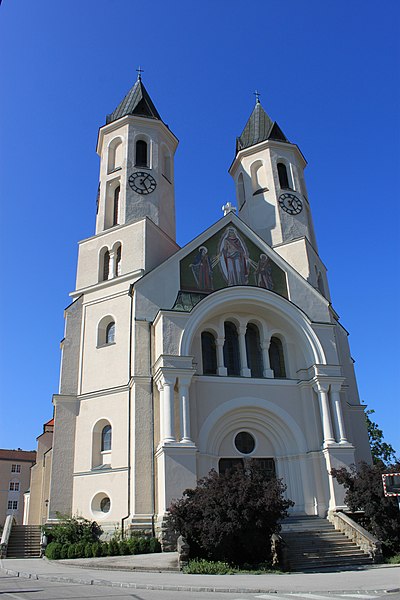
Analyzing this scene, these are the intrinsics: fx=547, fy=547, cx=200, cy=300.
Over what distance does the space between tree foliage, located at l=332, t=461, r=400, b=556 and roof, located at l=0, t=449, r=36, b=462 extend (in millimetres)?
60269

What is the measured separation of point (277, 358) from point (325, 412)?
4003mm

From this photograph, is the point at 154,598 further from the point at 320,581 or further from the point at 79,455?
the point at 79,455

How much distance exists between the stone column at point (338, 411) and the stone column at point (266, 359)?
10.1 ft

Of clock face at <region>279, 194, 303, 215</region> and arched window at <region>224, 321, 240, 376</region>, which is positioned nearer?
arched window at <region>224, 321, 240, 376</region>

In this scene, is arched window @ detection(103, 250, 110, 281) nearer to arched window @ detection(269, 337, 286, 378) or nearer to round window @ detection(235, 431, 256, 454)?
arched window @ detection(269, 337, 286, 378)

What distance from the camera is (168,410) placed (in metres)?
23.5

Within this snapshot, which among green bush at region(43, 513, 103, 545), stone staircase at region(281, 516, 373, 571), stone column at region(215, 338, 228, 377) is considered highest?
stone column at region(215, 338, 228, 377)

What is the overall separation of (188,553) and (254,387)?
10605 mm

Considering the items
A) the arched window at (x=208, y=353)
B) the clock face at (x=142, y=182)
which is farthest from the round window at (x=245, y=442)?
the clock face at (x=142, y=182)

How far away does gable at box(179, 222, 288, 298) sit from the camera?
2820cm

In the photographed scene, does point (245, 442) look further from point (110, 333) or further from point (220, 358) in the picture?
point (110, 333)

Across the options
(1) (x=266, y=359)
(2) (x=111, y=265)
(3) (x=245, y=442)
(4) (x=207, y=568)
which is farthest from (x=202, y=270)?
(4) (x=207, y=568)

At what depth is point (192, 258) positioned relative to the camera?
28719 millimetres

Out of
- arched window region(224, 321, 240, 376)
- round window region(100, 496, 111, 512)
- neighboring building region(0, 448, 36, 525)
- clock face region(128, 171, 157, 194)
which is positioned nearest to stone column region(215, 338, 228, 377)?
arched window region(224, 321, 240, 376)
